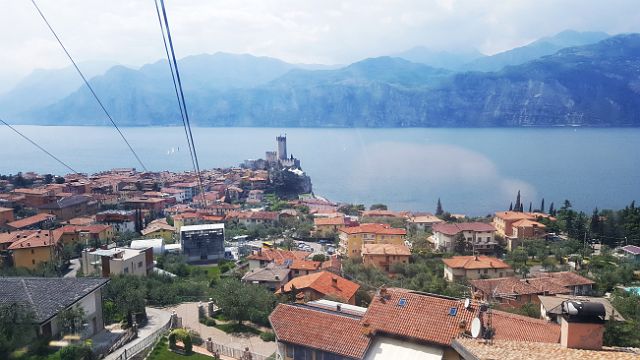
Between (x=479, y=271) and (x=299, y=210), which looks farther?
(x=299, y=210)

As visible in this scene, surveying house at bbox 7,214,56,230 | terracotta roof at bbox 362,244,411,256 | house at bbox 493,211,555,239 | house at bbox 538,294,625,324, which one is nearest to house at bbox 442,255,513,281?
terracotta roof at bbox 362,244,411,256

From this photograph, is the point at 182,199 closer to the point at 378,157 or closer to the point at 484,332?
the point at 484,332

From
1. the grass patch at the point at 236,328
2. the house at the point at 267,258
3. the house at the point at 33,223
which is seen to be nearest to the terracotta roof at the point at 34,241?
the house at the point at 33,223

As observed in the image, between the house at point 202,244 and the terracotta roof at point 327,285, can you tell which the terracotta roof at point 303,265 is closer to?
the terracotta roof at point 327,285

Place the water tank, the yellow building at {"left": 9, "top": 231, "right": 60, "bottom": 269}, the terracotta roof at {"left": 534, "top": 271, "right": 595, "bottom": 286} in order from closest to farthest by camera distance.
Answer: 1. the water tank
2. the terracotta roof at {"left": 534, "top": 271, "right": 595, "bottom": 286}
3. the yellow building at {"left": 9, "top": 231, "right": 60, "bottom": 269}

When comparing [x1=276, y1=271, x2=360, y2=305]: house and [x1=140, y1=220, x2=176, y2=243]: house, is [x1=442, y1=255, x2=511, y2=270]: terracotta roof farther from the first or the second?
[x1=140, y1=220, x2=176, y2=243]: house

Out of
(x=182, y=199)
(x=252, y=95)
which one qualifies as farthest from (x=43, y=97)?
(x=182, y=199)
